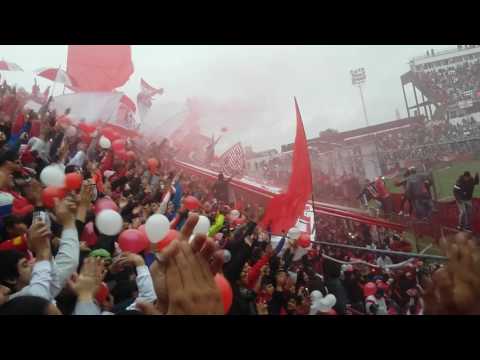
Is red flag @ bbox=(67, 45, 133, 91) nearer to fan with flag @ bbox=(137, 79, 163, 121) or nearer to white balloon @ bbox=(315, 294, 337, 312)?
fan with flag @ bbox=(137, 79, 163, 121)

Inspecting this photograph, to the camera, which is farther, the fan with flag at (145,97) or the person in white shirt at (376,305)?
the fan with flag at (145,97)

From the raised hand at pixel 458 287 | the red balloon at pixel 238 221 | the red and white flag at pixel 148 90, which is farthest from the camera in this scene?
the red and white flag at pixel 148 90

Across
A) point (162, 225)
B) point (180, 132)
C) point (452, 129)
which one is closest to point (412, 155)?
point (452, 129)

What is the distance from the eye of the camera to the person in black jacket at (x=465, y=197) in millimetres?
4051

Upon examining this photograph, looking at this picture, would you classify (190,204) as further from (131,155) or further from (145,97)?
(145,97)

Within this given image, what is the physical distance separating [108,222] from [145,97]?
10.7 ft

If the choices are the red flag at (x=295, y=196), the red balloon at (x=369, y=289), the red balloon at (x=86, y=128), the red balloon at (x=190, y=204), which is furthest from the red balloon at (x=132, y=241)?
the red balloon at (x=86, y=128)

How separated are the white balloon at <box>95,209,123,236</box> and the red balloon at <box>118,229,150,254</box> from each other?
0.26 feet

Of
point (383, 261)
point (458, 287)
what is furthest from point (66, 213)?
point (383, 261)

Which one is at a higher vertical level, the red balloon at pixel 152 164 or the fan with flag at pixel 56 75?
the fan with flag at pixel 56 75

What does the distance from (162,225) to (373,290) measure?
2301 millimetres

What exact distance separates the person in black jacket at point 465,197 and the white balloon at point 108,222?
3.74 metres

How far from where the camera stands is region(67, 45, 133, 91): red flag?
4141 mm

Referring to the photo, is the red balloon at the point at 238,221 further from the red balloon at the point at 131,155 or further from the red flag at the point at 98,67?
the red flag at the point at 98,67
